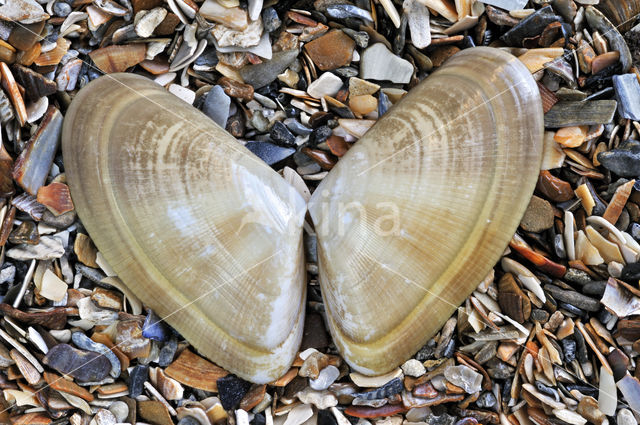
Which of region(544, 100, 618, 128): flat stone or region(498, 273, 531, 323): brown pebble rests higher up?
region(544, 100, 618, 128): flat stone

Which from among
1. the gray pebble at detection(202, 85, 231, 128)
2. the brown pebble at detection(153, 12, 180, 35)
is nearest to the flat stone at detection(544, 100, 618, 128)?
the gray pebble at detection(202, 85, 231, 128)

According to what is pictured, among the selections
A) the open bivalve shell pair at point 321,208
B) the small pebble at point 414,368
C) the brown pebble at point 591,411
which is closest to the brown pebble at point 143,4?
the open bivalve shell pair at point 321,208

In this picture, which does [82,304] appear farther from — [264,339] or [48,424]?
[264,339]

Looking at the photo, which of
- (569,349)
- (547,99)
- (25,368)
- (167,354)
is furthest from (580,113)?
(25,368)

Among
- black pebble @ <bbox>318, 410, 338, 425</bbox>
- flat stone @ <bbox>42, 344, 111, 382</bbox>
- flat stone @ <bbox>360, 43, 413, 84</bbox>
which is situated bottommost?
black pebble @ <bbox>318, 410, 338, 425</bbox>

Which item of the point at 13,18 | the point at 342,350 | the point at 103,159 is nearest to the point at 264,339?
the point at 342,350

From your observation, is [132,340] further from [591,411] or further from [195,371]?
[591,411]

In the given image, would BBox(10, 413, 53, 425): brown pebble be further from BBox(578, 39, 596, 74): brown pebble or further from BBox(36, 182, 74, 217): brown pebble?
BBox(578, 39, 596, 74): brown pebble
